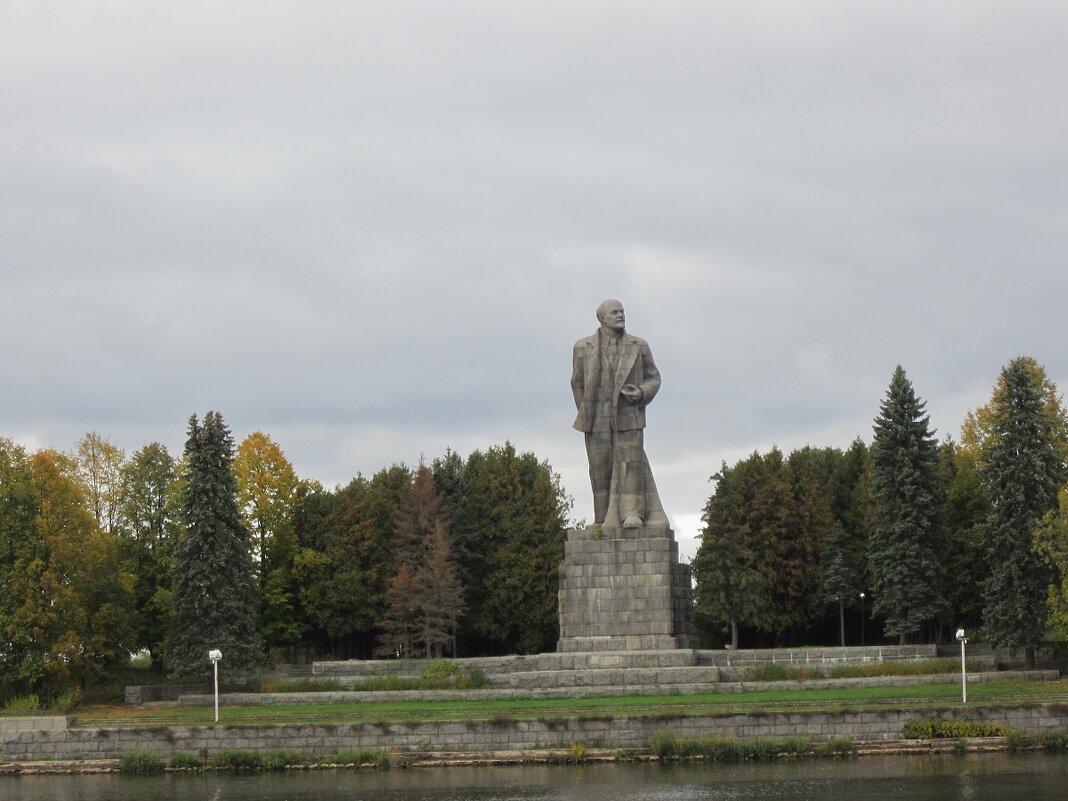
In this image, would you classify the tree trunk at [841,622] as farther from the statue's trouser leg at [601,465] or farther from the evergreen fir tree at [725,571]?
the statue's trouser leg at [601,465]

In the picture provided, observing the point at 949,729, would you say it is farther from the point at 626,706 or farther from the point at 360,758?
the point at 360,758

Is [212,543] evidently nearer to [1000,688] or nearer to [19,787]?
[19,787]

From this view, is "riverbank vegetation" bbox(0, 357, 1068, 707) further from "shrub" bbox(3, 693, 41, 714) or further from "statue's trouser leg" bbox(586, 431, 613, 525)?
"statue's trouser leg" bbox(586, 431, 613, 525)

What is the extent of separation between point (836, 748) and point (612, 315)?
14953 mm

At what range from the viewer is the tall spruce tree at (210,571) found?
5047 centimetres

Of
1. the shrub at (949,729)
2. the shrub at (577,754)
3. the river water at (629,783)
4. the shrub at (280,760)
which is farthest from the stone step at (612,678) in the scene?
the shrub at (280,760)

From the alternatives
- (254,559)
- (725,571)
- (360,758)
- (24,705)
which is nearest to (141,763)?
(360,758)

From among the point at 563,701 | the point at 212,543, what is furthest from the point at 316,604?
the point at 563,701

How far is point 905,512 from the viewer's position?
55719mm

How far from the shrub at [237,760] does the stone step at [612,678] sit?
8343 millimetres

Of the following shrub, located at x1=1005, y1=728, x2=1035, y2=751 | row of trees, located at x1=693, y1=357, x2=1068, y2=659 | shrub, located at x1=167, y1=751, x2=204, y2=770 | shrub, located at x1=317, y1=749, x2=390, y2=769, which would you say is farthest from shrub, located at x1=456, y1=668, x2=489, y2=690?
row of trees, located at x1=693, y1=357, x2=1068, y2=659

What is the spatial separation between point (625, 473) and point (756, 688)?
761cm

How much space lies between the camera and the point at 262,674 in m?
50.5

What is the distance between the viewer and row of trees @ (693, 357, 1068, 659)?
4825 cm
